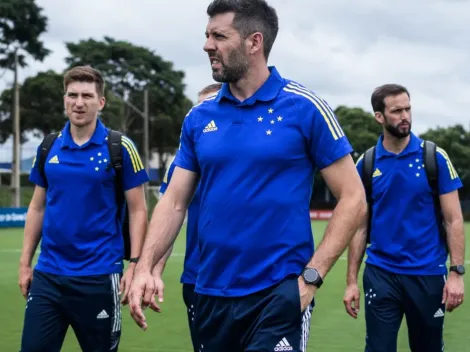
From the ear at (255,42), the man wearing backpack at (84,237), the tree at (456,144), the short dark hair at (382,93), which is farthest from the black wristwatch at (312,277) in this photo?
the tree at (456,144)

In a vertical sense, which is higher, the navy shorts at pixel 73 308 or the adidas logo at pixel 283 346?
the adidas logo at pixel 283 346

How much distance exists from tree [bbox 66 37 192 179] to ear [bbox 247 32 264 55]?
5367 centimetres

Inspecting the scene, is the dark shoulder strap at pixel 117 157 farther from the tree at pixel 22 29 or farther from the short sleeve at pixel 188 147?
the tree at pixel 22 29

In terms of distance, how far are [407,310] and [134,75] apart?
54553 mm

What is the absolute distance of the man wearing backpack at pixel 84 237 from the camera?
5637mm

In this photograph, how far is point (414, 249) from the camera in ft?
20.5

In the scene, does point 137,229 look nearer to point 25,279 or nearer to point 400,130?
point 25,279

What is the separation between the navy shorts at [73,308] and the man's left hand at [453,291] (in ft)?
7.46

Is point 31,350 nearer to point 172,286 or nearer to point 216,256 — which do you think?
point 216,256

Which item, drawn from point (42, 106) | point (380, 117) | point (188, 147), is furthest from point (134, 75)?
point (188, 147)

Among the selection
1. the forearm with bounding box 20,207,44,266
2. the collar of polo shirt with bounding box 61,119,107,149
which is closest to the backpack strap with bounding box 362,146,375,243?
the collar of polo shirt with bounding box 61,119,107,149

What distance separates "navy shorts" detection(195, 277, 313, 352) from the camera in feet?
12.5

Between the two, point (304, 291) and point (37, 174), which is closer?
point (304, 291)

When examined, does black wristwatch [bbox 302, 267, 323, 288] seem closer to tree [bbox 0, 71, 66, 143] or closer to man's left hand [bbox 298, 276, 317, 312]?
man's left hand [bbox 298, 276, 317, 312]
